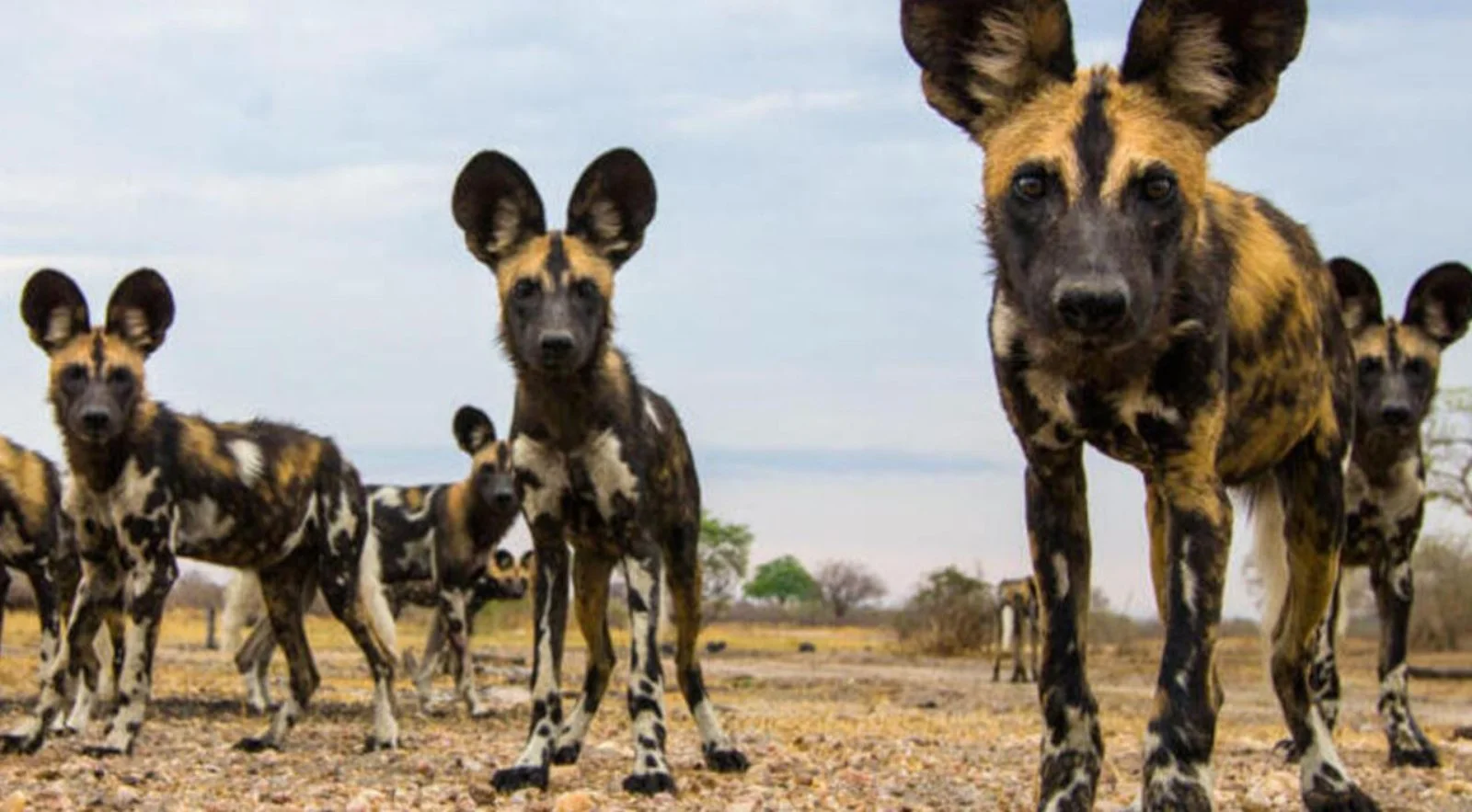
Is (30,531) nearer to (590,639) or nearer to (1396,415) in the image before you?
(590,639)

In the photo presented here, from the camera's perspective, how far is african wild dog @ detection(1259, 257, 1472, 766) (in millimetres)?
9367

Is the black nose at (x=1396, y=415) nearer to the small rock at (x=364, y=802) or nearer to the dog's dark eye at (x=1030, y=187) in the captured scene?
the small rock at (x=364, y=802)

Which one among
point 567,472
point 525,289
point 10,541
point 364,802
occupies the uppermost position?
point 525,289

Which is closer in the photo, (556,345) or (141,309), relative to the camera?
(556,345)

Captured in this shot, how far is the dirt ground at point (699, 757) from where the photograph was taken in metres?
6.52

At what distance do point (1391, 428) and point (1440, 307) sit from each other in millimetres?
820

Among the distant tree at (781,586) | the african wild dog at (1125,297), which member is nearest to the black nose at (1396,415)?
the african wild dog at (1125,297)

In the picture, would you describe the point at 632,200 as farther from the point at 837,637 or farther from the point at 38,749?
the point at 837,637

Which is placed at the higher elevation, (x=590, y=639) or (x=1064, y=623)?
(x=1064, y=623)

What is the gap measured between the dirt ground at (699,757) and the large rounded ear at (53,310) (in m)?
2.10

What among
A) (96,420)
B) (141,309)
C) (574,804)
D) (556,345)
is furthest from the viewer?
(141,309)

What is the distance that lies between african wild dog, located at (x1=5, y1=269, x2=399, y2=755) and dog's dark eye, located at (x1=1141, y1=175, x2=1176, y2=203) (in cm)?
604

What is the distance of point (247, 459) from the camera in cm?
1016

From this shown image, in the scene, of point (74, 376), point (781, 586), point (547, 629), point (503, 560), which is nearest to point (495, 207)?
point (547, 629)
